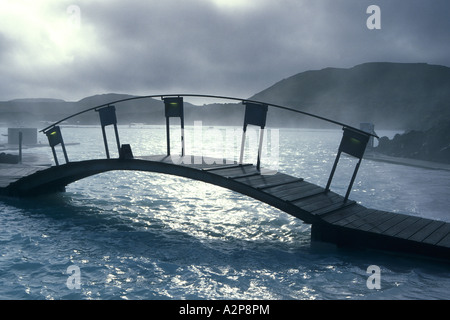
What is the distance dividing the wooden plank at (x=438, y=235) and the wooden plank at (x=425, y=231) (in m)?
0.07

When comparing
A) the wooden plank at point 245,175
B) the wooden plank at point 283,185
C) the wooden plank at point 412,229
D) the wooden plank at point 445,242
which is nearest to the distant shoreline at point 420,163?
the wooden plank at point 283,185

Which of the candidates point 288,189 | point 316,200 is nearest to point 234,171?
point 288,189

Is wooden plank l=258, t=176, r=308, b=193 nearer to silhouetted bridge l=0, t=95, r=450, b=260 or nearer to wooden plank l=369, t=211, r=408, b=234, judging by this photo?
silhouetted bridge l=0, t=95, r=450, b=260

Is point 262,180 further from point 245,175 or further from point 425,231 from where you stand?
point 425,231

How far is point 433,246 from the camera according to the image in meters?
8.33

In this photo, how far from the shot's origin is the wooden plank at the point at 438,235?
334 inches

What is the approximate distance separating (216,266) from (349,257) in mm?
Result: 3424

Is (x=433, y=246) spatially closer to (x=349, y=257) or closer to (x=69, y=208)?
(x=349, y=257)

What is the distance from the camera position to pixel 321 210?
9859 mm

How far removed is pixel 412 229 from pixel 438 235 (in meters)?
0.57

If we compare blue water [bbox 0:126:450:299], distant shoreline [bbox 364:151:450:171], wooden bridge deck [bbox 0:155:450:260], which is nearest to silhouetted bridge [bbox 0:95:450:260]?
wooden bridge deck [bbox 0:155:450:260]

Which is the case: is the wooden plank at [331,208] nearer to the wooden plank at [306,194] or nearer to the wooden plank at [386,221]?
the wooden plank at [306,194]

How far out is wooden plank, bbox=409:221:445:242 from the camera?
28.3 ft
